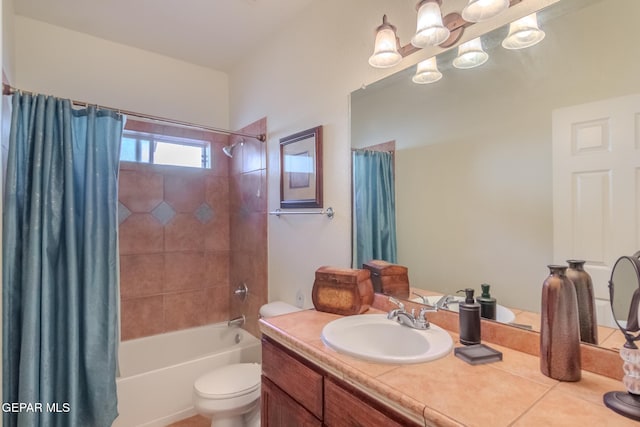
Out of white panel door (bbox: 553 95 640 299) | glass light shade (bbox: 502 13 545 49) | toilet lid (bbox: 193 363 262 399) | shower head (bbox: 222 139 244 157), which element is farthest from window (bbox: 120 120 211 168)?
white panel door (bbox: 553 95 640 299)

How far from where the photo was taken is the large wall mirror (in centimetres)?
91

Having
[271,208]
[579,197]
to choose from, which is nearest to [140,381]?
[271,208]

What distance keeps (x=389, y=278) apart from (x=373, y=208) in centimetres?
35

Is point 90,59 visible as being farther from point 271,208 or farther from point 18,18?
point 271,208

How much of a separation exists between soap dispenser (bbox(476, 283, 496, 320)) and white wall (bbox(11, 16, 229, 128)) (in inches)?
102

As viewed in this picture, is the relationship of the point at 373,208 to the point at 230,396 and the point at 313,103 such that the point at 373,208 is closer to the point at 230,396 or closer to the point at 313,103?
the point at 313,103

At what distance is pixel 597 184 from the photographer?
0.91m

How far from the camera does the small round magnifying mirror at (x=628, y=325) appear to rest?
686 mm

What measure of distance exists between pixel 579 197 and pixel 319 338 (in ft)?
3.11

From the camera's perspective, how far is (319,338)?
1122 millimetres

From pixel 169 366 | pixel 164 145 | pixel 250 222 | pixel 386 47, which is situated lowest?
pixel 169 366

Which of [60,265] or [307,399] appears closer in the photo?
[307,399]

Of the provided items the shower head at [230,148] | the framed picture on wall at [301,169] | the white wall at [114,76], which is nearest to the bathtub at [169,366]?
the framed picture on wall at [301,169]

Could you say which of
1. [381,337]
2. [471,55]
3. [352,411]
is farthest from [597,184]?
[352,411]
